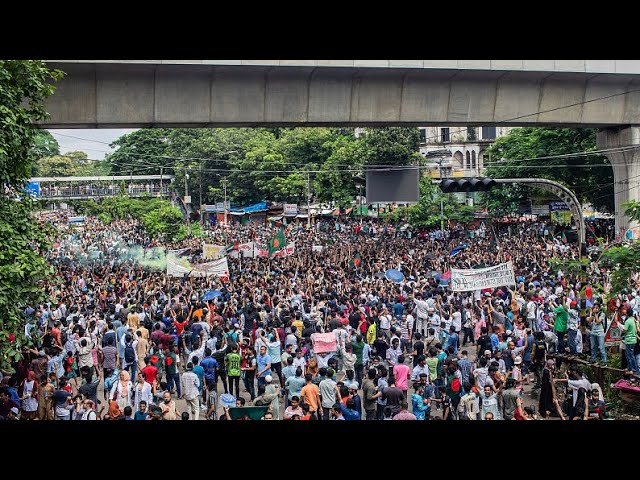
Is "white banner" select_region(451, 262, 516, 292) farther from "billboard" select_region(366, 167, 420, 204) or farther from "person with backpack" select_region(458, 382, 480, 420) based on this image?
"billboard" select_region(366, 167, 420, 204)

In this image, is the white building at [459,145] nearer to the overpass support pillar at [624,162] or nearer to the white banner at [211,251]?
the overpass support pillar at [624,162]

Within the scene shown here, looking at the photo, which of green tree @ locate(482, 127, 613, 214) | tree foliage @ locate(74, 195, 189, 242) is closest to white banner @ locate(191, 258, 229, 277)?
green tree @ locate(482, 127, 613, 214)

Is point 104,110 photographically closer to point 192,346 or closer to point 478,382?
point 192,346

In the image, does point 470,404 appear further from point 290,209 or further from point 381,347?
point 290,209

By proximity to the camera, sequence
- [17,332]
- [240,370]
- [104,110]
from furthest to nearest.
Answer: [104,110]
[240,370]
[17,332]

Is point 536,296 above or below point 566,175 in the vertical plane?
below

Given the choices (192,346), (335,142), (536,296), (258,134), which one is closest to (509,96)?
(536,296)
